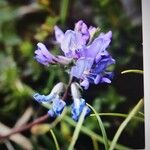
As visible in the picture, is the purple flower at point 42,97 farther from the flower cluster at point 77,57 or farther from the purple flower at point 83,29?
the purple flower at point 83,29


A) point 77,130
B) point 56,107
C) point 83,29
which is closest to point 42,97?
point 56,107

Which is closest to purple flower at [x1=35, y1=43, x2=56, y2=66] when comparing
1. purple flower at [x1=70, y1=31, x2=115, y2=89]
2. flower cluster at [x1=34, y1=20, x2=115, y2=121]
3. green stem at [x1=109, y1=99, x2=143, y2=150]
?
flower cluster at [x1=34, y1=20, x2=115, y2=121]

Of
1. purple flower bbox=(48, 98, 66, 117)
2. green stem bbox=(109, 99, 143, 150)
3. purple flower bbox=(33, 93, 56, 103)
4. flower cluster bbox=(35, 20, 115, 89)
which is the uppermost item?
flower cluster bbox=(35, 20, 115, 89)

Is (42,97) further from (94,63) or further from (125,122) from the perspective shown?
(125,122)

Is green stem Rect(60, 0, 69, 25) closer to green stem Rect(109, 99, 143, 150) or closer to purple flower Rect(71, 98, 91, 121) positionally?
purple flower Rect(71, 98, 91, 121)

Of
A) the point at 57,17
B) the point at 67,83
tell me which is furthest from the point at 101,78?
the point at 57,17

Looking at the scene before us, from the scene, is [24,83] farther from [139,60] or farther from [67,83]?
[139,60]
